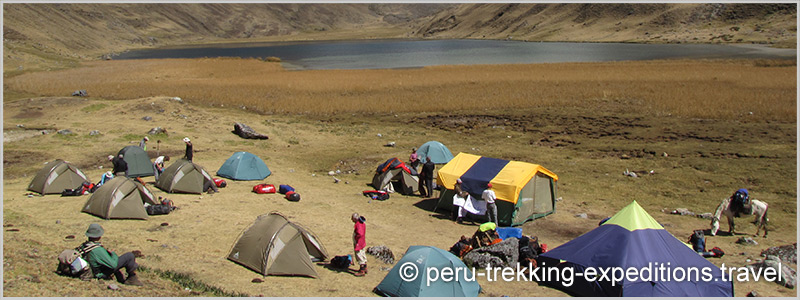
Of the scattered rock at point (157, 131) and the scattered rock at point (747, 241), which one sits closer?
the scattered rock at point (747, 241)

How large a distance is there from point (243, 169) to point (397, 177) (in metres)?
6.27

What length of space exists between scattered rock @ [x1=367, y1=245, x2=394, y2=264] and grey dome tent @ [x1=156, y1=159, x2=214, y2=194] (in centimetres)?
836

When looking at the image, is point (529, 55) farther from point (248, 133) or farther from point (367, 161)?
point (367, 161)

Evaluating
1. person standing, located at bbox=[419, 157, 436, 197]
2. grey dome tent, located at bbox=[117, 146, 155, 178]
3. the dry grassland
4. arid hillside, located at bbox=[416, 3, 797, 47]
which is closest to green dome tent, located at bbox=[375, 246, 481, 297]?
person standing, located at bbox=[419, 157, 436, 197]

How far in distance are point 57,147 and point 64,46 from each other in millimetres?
122635

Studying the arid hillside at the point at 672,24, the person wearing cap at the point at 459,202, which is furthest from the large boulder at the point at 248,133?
the arid hillside at the point at 672,24

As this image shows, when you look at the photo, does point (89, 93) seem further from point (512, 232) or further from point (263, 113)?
point (512, 232)

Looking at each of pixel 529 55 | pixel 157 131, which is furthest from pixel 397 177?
pixel 529 55

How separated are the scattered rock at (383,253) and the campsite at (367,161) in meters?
0.22

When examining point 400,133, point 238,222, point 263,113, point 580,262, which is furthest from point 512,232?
point 263,113

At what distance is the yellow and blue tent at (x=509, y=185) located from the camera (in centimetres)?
1862

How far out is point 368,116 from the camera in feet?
133

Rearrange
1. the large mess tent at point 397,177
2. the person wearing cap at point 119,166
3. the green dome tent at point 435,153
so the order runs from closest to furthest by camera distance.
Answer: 1. the person wearing cap at point 119,166
2. the large mess tent at point 397,177
3. the green dome tent at point 435,153

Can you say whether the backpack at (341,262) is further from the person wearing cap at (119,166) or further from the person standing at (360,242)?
the person wearing cap at (119,166)
